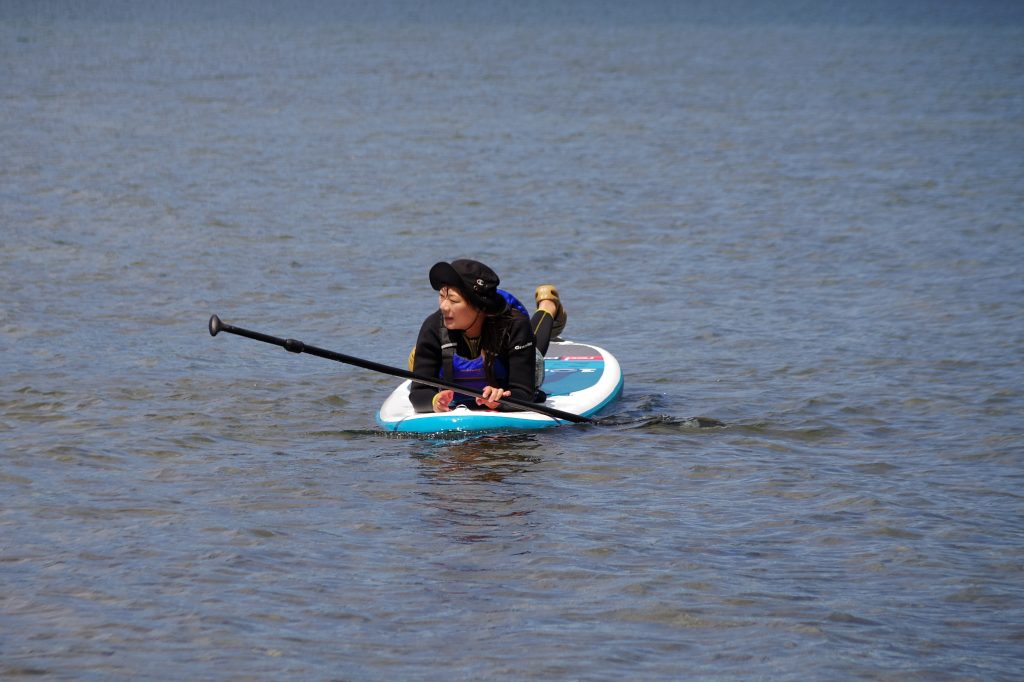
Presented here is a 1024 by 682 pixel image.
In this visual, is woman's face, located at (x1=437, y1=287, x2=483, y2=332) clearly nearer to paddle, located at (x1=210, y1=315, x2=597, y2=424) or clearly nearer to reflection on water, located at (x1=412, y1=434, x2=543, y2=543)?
paddle, located at (x1=210, y1=315, x2=597, y2=424)

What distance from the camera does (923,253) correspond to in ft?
60.2

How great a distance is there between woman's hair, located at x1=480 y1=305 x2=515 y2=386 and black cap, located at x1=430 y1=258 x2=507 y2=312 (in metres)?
0.23

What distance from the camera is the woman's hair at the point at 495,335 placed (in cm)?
948

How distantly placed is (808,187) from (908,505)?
16.5m

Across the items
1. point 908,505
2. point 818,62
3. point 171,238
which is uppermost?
point 818,62

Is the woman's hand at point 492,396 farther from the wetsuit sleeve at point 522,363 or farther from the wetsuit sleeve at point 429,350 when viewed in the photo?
the wetsuit sleeve at point 429,350

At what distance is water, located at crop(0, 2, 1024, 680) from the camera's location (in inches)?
259

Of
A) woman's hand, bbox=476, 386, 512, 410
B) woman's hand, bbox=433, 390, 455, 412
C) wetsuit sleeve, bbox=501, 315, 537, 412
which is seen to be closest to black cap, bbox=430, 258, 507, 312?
wetsuit sleeve, bbox=501, 315, 537, 412

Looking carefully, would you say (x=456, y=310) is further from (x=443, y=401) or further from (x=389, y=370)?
(x=443, y=401)

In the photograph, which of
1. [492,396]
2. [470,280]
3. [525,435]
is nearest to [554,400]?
[525,435]

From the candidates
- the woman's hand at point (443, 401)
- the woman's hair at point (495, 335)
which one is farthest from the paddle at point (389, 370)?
the woman's hair at point (495, 335)

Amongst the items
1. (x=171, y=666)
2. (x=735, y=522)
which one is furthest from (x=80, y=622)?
(x=735, y=522)

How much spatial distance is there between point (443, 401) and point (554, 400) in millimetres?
1011

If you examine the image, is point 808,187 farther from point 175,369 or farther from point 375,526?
point 375,526
